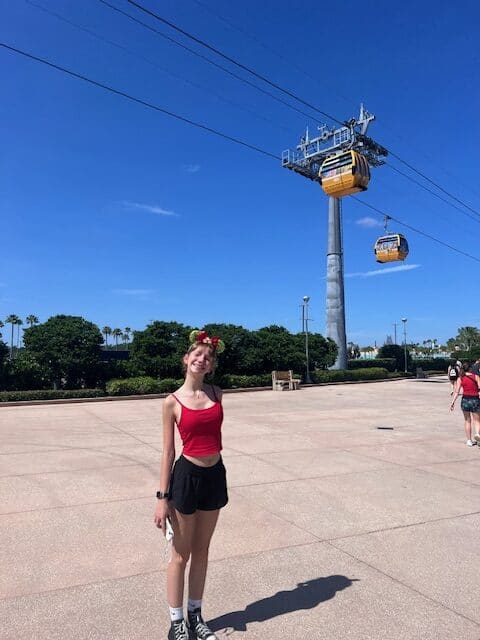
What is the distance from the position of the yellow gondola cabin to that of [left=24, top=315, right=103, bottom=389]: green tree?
17826mm

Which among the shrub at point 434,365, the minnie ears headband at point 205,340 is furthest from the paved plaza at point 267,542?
the shrub at point 434,365

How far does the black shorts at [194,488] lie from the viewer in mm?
2904

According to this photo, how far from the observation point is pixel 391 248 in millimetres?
30547

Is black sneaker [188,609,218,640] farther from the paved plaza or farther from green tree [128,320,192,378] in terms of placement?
green tree [128,320,192,378]

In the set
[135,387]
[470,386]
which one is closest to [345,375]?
[135,387]

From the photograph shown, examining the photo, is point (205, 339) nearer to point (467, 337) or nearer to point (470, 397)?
point (470, 397)

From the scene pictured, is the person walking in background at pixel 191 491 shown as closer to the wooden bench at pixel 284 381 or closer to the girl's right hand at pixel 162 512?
the girl's right hand at pixel 162 512

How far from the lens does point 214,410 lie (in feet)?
10.1

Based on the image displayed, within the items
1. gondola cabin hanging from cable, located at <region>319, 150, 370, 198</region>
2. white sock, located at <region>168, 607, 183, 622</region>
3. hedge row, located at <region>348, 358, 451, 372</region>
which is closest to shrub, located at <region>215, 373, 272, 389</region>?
gondola cabin hanging from cable, located at <region>319, 150, 370, 198</region>

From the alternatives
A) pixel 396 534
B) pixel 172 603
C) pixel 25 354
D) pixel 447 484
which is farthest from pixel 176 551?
pixel 25 354

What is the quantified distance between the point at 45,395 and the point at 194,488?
52.8ft

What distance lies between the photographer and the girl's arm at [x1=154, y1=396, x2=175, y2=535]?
115 inches

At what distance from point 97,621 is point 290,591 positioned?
4.28 ft

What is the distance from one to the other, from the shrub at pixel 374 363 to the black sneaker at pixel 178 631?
38286 mm
